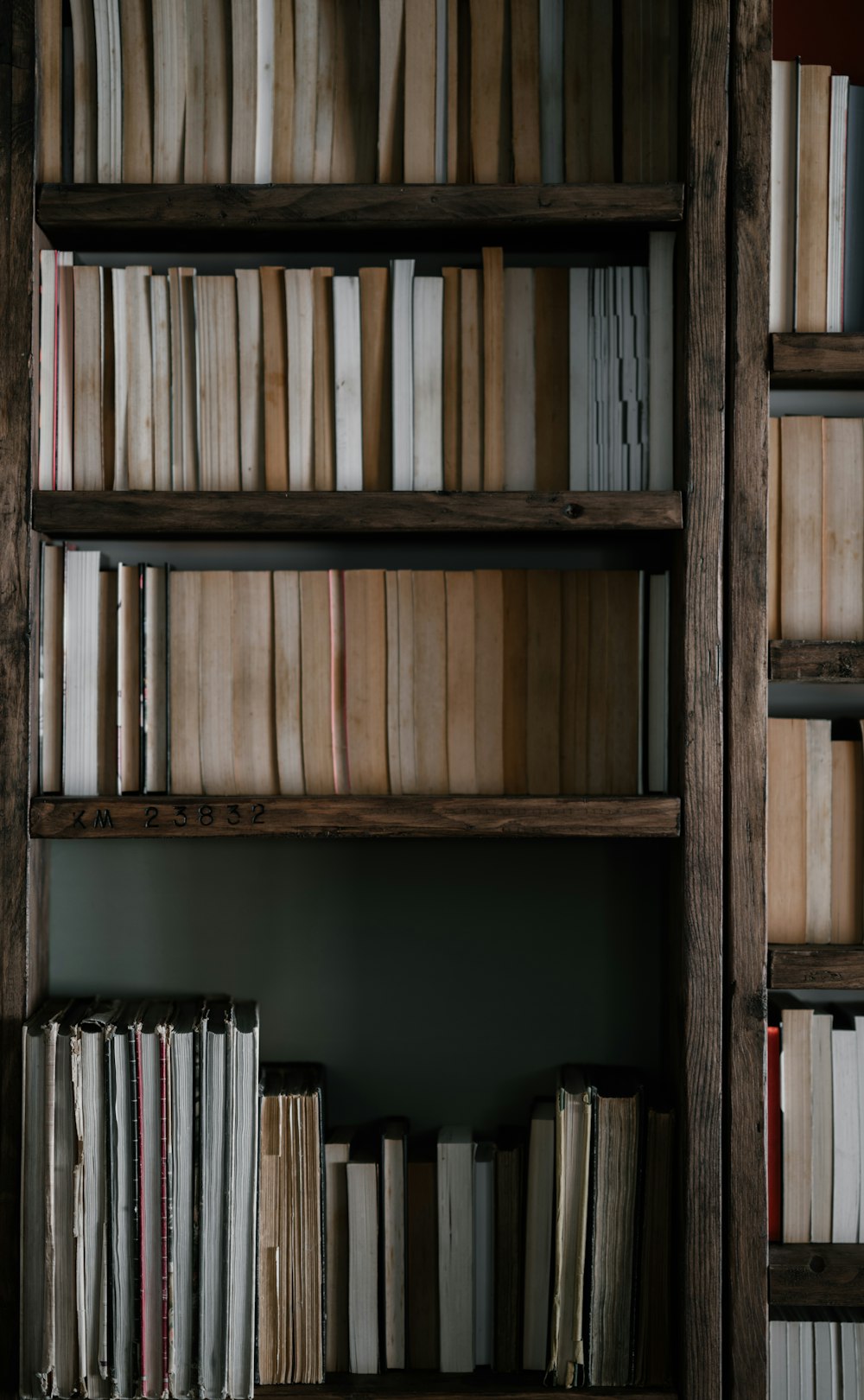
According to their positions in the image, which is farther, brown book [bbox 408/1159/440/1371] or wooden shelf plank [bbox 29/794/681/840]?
brown book [bbox 408/1159/440/1371]

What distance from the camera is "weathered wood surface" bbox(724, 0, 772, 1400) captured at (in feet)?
3.98

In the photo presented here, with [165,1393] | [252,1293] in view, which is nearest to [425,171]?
[252,1293]

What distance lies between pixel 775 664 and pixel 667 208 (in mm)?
561

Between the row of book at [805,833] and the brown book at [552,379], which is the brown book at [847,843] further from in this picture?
the brown book at [552,379]

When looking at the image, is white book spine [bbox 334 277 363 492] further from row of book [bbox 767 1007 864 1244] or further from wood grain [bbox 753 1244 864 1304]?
wood grain [bbox 753 1244 864 1304]

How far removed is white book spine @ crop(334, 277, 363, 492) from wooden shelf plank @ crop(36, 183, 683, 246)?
9 cm

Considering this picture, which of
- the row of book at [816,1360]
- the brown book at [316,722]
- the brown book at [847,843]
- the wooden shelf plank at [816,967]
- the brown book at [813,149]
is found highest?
the brown book at [813,149]

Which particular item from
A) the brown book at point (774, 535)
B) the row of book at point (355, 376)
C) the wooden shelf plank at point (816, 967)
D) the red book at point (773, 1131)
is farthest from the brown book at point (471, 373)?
the red book at point (773, 1131)

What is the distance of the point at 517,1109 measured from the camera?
1445 millimetres

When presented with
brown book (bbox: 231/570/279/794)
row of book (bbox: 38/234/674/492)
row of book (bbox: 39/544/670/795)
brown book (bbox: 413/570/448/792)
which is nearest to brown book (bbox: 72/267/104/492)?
row of book (bbox: 38/234/674/492)

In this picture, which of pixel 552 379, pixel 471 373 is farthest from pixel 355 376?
pixel 552 379

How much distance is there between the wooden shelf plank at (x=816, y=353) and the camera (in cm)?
123

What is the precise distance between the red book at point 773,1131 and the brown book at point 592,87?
1.10 metres

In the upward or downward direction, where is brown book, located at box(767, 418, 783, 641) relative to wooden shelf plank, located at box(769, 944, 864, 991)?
upward
